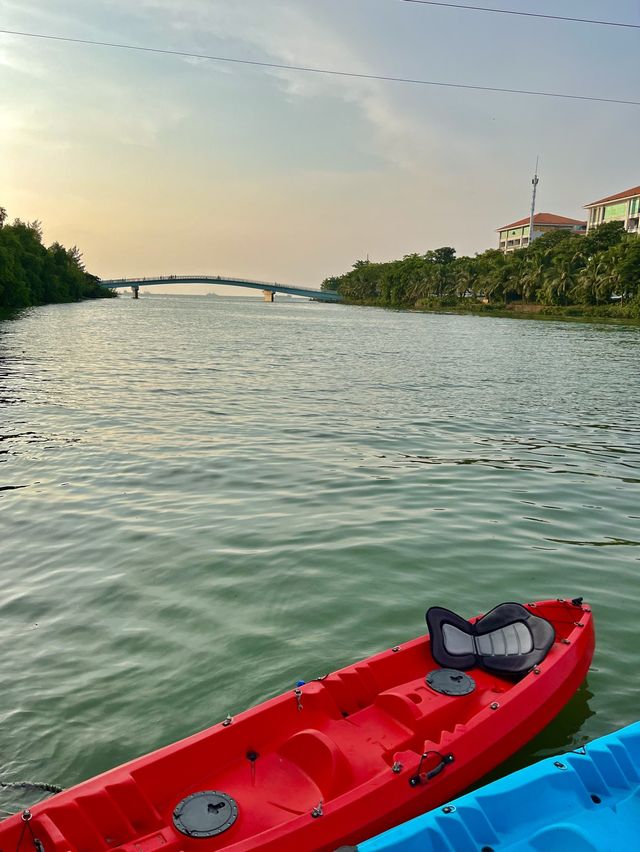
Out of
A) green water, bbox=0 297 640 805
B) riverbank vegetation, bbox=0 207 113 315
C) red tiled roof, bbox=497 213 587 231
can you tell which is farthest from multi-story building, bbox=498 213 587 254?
green water, bbox=0 297 640 805

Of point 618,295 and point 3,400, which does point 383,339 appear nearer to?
point 3,400

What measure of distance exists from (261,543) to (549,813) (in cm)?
639

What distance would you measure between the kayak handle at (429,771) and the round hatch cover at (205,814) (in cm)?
123

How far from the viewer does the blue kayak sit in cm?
402

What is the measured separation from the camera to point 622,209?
127 metres

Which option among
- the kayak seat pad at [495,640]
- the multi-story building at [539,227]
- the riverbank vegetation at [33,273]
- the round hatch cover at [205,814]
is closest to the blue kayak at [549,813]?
the round hatch cover at [205,814]

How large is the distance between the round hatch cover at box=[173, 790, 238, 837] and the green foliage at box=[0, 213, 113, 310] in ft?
230

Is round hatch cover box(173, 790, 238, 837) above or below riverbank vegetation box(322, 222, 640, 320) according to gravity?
below

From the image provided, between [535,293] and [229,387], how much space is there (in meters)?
94.9

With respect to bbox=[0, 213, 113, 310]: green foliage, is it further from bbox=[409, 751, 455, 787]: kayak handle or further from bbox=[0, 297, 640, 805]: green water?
bbox=[409, 751, 455, 787]: kayak handle

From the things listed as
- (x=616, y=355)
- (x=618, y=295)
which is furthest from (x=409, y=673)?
(x=618, y=295)

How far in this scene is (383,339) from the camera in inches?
2186

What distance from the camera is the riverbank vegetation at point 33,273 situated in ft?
239

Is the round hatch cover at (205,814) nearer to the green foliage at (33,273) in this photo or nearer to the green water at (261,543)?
the green water at (261,543)
